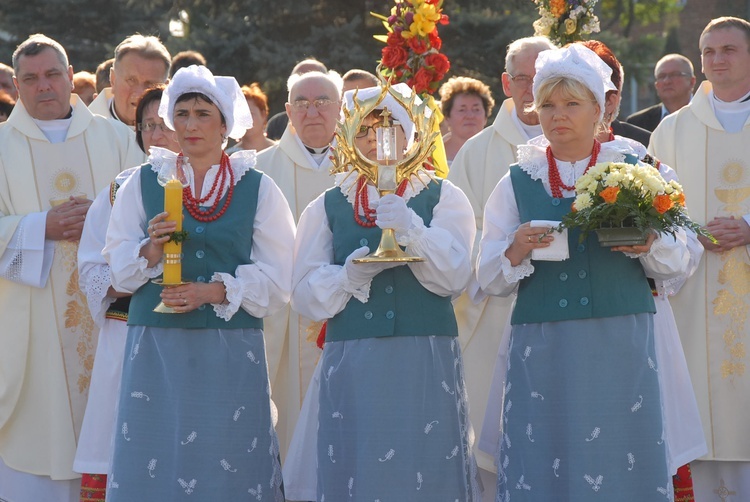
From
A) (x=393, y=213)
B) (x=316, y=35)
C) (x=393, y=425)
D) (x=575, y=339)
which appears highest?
(x=316, y=35)

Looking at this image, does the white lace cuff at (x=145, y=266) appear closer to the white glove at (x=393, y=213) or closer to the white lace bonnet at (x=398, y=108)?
the white glove at (x=393, y=213)

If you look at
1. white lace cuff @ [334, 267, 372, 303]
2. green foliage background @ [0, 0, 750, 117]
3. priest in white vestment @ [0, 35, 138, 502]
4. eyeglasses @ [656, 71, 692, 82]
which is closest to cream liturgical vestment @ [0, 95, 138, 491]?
priest in white vestment @ [0, 35, 138, 502]

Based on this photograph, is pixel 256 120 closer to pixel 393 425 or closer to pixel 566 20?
pixel 566 20

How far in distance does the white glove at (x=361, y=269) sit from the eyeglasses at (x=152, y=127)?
182 cm

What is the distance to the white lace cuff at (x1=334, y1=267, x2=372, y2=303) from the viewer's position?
221 inches

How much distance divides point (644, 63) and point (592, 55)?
48.7 ft

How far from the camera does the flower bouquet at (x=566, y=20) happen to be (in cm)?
761

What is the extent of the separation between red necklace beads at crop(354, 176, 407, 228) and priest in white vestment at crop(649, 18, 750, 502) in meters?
2.30

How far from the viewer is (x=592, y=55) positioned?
5.74 metres

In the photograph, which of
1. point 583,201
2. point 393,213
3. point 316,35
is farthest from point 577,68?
point 316,35

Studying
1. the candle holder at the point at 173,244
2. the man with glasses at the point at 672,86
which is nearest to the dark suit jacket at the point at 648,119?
the man with glasses at the point at 672,86

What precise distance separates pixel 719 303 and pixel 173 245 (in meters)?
3.46

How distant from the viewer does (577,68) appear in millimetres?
5598

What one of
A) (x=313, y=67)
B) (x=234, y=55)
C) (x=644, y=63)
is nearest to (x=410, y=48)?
(x=313, y=67)
